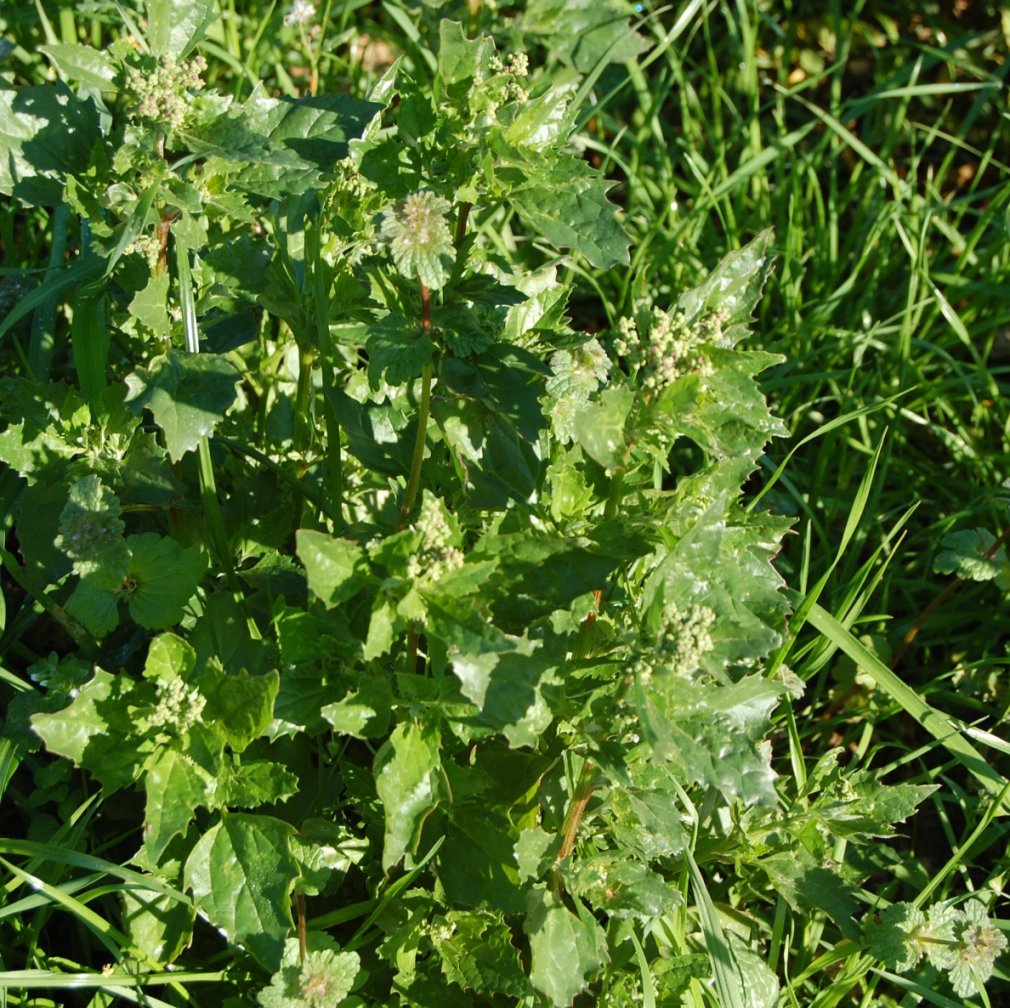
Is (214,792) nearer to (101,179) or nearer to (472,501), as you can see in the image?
(472,501)

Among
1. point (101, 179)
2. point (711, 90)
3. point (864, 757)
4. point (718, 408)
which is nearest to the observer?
point (718, 408)

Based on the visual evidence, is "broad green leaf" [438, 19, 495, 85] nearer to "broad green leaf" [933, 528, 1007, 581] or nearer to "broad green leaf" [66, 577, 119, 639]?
"broad green leaf" [66, 577, 119, 639]

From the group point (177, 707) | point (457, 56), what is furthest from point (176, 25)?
point (177, 707)

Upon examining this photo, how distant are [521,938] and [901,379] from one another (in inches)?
79.1

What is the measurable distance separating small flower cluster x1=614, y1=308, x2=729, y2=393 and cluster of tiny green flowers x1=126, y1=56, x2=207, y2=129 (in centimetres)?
98

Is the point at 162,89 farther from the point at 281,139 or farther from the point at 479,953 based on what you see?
the point at 479,953

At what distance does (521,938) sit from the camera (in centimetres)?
267

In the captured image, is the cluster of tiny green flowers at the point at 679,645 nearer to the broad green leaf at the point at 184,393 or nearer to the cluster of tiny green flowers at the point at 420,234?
the cluster of tiny green flowers at the point at 420,234

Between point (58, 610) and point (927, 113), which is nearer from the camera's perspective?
point (58, 610)

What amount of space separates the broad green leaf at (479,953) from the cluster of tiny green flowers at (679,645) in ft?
Result: 2.38

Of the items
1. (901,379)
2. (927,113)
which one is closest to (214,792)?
(901,379)

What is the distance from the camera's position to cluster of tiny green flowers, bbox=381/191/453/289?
207cm

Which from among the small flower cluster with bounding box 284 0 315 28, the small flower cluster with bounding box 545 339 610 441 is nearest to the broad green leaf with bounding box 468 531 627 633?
the small flower cluster with bounding box 545 339 610 441

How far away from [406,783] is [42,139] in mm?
1592
